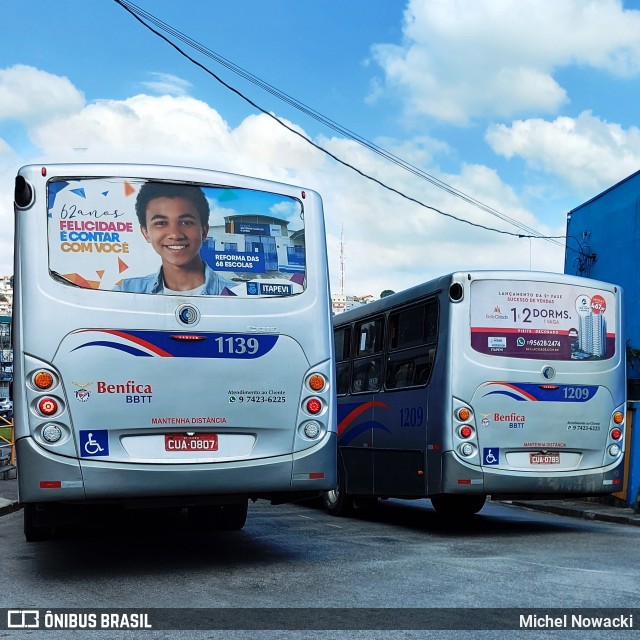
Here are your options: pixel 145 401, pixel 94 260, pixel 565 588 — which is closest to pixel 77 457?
pixel 145 401

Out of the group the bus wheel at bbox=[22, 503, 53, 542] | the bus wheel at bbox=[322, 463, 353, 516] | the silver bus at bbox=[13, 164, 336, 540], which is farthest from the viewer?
the bus wheel at bbox=[322, 463, 353, 516]

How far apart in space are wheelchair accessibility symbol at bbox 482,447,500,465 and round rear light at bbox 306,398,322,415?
3.27 meters

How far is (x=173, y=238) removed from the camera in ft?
24.1

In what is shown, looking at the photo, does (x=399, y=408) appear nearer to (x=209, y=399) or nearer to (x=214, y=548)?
(x=214, y=548)

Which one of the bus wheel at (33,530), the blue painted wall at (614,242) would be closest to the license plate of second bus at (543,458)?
the bus wheel at (33,530)

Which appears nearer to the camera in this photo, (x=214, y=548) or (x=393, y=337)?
(x=214, y=548)

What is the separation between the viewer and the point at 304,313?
25.1ft

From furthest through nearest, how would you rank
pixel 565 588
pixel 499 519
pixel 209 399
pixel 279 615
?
1. pixel 499 519
2. pixel 209 399
3. pixel 565 588
4. pixel 279 615

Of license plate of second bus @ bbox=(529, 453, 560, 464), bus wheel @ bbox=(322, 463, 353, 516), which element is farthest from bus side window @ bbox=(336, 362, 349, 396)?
license plate of second bus @ bbox=(529, 453, 560, 464)

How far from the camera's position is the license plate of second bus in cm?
1045

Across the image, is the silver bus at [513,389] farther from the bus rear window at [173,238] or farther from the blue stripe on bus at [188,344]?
the blue stripe on bus at [188,344]

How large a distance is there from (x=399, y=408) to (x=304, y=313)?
4.26 metres

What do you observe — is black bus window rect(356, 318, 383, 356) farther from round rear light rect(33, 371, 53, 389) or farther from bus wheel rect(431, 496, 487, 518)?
round rear light rect(33, 371, 53, 389)

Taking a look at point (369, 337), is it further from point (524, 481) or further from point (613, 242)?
point (613, 242)
